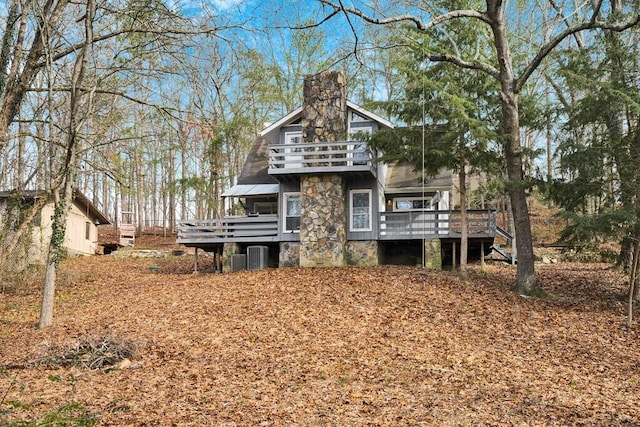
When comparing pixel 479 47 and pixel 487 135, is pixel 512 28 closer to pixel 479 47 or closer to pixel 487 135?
pixel 479 47

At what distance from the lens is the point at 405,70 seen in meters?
14.4

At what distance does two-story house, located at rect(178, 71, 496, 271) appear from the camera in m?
17.3

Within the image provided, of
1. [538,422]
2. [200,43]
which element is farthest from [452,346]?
[200,43]

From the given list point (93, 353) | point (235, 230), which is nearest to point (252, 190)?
point (235, 230)

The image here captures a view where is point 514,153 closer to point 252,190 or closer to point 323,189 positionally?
point 323,189

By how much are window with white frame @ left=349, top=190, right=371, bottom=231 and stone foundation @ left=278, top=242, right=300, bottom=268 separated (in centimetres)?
210

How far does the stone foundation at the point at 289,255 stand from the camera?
17.9 m

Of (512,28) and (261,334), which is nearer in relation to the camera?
(261,334)

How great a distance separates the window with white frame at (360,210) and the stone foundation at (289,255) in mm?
2101

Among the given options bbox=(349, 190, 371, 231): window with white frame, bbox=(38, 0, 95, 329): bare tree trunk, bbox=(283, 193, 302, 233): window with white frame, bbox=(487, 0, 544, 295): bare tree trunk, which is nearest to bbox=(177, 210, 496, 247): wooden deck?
bbox=(283, 193, 302, 233): window with white frame

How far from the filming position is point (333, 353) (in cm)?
895

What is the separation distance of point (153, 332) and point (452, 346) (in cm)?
588

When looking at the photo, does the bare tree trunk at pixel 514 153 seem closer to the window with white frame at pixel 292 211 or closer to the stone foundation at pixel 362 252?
the stone foundation at pixel 362 252

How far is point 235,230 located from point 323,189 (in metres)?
3.81
